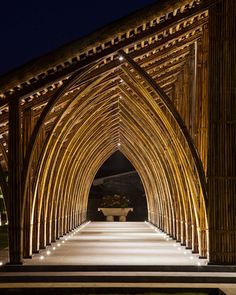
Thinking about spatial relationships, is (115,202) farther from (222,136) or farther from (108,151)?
(222,136)

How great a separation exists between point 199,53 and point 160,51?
1.20 metres

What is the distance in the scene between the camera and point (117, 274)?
11.9m

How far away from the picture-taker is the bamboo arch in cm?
1505

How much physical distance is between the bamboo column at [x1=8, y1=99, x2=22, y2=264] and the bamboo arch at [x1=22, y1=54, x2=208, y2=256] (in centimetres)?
20

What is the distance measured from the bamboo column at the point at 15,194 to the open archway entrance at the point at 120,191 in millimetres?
32414

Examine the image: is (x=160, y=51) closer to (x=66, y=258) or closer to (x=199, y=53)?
(x=199, y=53)

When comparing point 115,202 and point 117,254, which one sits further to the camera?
point 115,202

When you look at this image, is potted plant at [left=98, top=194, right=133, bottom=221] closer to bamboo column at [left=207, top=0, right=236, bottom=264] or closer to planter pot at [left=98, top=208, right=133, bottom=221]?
planter pot at [left=98, top=208, right=133, bottom=221]

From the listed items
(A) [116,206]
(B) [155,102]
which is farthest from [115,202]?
(B) [155,102]

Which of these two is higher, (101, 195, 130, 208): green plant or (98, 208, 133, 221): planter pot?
(101, 195, 130, 208): green plant

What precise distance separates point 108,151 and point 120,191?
10.5 meters

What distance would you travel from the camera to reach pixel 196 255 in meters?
15.4

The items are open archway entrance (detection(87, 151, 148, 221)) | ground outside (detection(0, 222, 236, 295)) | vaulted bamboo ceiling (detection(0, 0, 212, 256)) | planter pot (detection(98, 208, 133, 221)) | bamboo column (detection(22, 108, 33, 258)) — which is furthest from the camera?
open archway entrance (detection(87, 151, 148, 221))

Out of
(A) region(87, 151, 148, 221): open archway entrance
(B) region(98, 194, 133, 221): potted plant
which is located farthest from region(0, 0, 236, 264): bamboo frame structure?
(A) region(87, 151, 148, 221): open archway entrance
